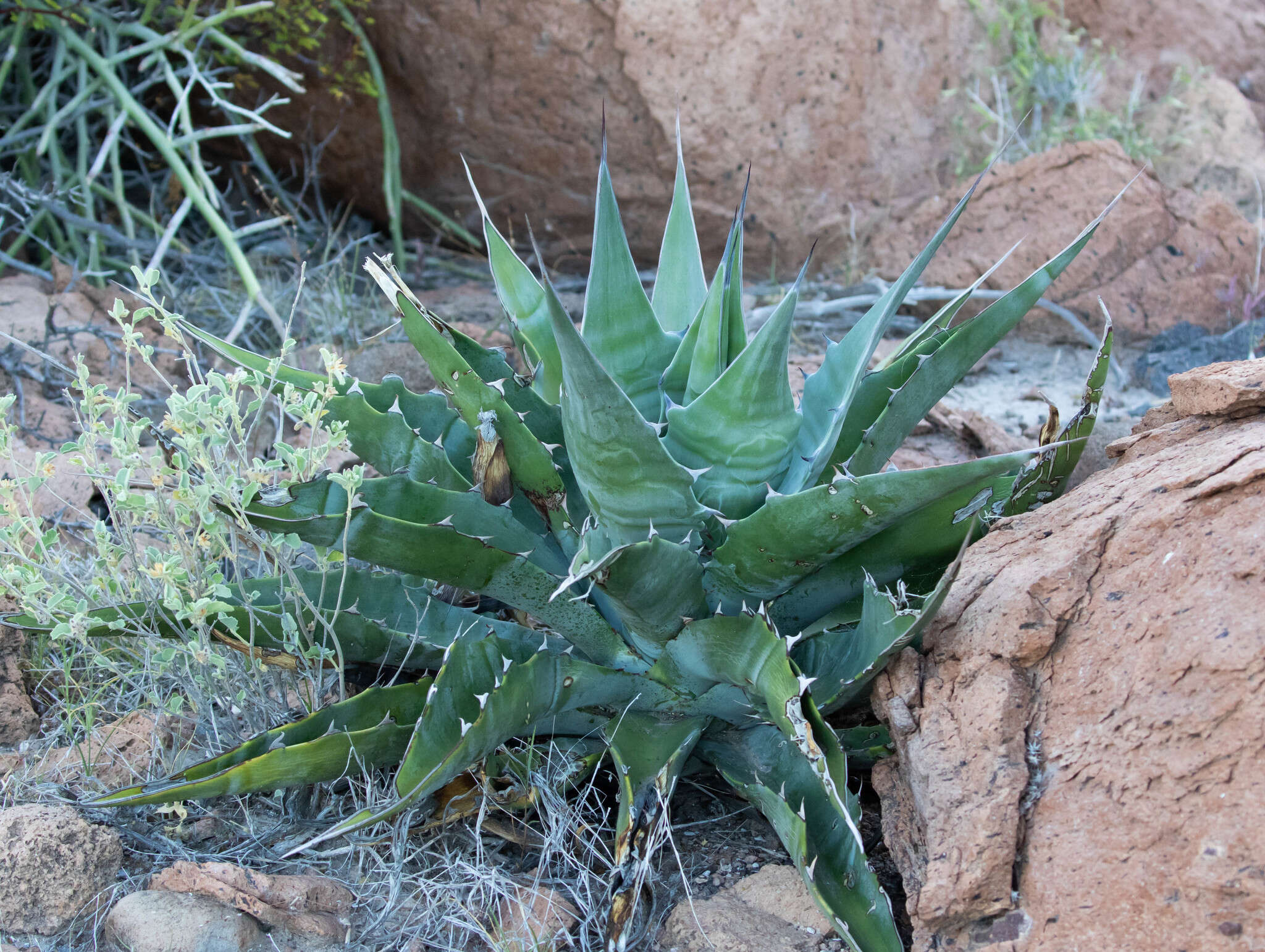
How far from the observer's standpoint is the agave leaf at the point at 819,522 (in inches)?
51.8

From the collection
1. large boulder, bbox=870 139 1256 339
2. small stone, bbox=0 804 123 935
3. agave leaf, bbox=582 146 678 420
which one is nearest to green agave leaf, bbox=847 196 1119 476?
agave leaf, bbox=582 146 678 420

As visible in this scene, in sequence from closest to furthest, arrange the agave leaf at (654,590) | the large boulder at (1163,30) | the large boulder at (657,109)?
the agave leaf at (654,590), the large boulder at (657,109), the large boulder at (1163,30)

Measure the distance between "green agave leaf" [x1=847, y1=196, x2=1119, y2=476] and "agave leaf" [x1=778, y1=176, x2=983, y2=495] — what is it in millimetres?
68

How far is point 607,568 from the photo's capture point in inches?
52.5

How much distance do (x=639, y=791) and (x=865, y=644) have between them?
41 cm

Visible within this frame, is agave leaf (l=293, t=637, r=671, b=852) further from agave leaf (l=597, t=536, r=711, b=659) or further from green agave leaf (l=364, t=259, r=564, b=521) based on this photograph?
green agave leaf (l=364, t=259, r=564, b=521)

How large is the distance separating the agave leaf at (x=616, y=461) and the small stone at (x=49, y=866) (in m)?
0.91

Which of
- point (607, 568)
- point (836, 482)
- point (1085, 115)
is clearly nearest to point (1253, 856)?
point (836, 482)

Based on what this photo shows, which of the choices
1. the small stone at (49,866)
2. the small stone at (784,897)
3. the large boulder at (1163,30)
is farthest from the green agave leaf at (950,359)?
the large boulder at (1163,30)

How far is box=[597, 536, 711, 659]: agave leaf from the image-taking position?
1.36 meters

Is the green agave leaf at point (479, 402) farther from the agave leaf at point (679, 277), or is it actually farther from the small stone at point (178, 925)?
the small stone at point (178, 925)

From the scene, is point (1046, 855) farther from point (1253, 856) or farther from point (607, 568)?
point (607, 568)

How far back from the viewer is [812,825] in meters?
1.46

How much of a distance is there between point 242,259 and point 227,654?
74.1 inches
